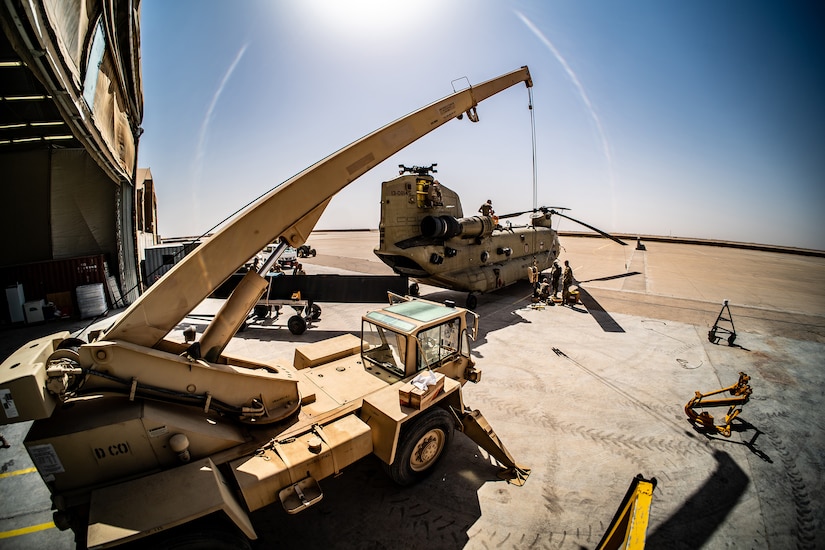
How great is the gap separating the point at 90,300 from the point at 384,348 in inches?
571

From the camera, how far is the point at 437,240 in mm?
12852

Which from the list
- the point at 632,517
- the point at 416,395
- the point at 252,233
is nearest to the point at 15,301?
the point at 252,233

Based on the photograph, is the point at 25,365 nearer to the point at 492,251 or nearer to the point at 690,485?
the point at 690,485

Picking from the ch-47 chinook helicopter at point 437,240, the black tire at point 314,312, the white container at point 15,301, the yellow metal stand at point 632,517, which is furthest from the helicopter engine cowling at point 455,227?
the white container at point 15,301

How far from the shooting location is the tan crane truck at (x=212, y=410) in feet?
9.99

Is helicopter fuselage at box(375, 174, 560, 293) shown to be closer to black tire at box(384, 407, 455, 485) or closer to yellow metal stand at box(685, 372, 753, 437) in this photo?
black tire at box(384, 407, 455, 485)

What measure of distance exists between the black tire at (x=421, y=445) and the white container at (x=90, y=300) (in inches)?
599

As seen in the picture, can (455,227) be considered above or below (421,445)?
above

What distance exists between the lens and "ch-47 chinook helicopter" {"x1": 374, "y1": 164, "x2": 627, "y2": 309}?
482 inches

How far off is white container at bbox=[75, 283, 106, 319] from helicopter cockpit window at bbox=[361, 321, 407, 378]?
45.4 feet

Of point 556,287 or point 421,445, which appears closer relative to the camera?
point 421,445

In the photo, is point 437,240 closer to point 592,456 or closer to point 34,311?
point 592,456

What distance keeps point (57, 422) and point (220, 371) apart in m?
1.38

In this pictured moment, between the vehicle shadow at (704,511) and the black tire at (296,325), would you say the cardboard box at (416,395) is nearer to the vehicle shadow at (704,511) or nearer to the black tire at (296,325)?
the vehicle shadow at (704,511)
